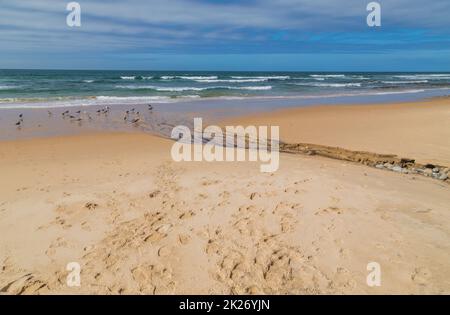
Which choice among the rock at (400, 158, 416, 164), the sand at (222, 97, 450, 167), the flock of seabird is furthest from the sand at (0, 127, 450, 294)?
the flock of seabird

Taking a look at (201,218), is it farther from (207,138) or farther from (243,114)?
(243,114)

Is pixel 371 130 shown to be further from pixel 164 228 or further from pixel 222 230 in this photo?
pixel 164 228

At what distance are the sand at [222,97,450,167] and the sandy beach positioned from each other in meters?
0.80

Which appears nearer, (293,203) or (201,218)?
(201,218)

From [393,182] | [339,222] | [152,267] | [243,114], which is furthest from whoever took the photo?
[243,114]

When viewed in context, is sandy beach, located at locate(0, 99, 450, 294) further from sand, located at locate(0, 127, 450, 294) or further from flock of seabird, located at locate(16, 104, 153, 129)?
flock of seabird, located at locate(16, 104, 153, 129)

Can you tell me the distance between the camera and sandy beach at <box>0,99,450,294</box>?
327 cm

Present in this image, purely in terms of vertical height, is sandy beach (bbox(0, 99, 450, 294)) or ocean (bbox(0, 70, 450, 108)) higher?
ocean (bbox(0, 70, 450, 108))

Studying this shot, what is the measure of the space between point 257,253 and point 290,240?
0.46 m

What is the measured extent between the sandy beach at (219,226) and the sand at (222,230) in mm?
17

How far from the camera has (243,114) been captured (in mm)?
14062

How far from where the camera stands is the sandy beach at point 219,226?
3.27 metres

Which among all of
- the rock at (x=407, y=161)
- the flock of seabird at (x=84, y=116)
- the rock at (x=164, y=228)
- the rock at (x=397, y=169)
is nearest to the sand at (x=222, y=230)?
the rock at (x=164, y=228)
